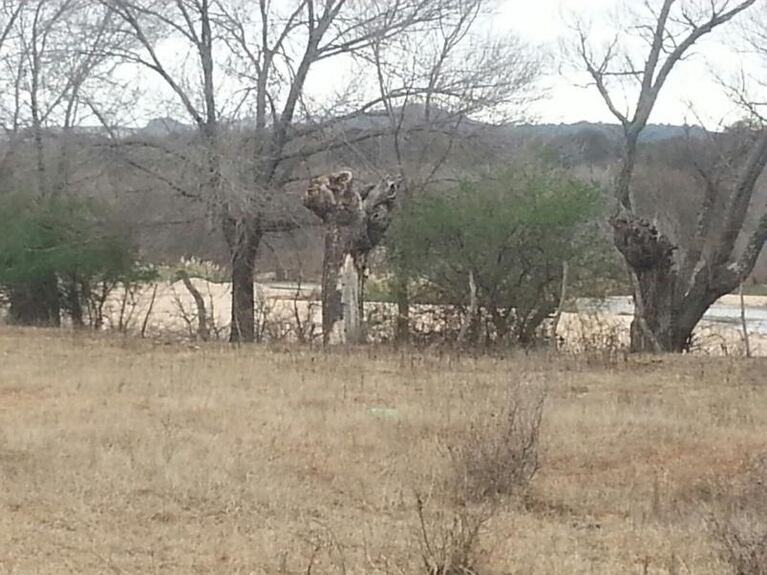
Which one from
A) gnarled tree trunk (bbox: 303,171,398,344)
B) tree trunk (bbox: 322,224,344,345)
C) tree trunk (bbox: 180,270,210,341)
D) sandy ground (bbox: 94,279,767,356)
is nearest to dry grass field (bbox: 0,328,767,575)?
tree trunk (bbox: 322,224,344,345)

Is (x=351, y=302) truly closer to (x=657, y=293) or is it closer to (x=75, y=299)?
(x=657, y=293)

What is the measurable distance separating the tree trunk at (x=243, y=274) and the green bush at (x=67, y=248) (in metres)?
2.32

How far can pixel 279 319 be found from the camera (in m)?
20.7

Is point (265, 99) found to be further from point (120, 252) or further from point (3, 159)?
point (3, 159)

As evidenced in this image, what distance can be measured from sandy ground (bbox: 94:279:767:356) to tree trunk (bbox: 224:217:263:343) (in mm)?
224

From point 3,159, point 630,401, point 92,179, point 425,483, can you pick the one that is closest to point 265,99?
point 92,179

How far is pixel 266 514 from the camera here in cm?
717

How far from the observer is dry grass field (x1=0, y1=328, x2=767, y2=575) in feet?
20.6

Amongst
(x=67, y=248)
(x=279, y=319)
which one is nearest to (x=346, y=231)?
(x=279, y=319)

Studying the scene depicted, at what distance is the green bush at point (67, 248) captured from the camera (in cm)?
2217

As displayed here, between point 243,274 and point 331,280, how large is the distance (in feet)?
11.7

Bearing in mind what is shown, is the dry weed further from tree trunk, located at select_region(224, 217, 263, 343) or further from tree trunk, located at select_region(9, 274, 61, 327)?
tree trunk, located at select_region(9, 274, 61, 327)

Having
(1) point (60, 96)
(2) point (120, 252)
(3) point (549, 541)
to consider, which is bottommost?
(3) point (549, 541)

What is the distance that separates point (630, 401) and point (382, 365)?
372cm
